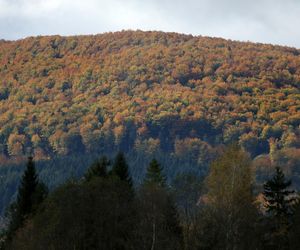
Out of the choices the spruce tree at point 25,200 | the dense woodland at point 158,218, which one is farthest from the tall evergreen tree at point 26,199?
the dense woodland at point 158,218

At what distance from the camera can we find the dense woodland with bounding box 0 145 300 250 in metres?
58.5

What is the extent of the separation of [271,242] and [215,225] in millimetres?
7476

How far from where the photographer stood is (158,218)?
194ft

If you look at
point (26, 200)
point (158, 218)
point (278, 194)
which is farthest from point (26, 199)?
point (278, 194)

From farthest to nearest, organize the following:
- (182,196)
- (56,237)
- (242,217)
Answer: (182,196) < (56,237) < (242,217)

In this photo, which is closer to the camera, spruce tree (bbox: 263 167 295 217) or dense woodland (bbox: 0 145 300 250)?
dense woodland (bbox: 0 145 300 250)

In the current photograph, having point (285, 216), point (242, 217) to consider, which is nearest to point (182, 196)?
point (285, 216)

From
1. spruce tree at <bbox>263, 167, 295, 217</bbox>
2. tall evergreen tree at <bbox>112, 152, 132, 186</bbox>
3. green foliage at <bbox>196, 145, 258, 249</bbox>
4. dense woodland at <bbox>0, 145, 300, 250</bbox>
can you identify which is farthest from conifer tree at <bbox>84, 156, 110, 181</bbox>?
spruce tree at <bbox>263, 167, 295, 217</bbox>

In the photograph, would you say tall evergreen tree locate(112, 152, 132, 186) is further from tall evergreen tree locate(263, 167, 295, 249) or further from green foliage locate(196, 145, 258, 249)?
tall evergreen tree locate(263, 167, 295, 249)

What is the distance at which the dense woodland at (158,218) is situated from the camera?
58.5m

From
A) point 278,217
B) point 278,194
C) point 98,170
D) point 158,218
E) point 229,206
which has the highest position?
point 98,170

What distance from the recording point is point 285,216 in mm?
65938

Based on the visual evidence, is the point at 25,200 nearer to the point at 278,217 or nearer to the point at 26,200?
the point at 26,200

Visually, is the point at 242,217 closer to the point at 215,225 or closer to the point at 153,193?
the point at 215,225
